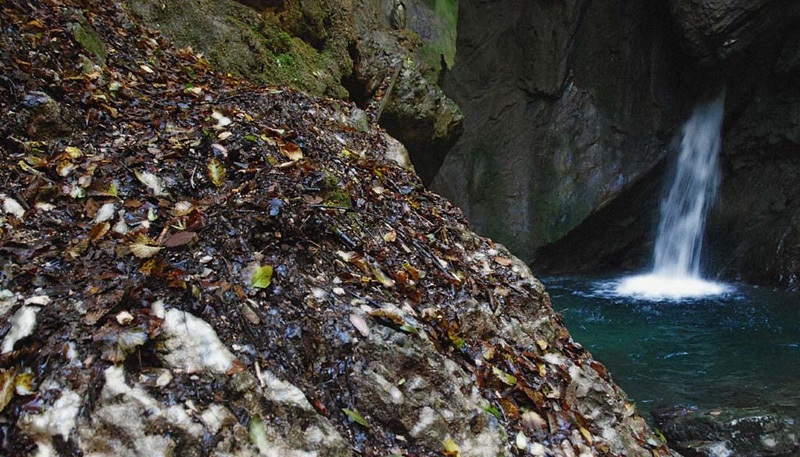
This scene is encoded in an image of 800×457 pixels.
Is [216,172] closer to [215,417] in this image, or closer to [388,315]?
[388,315]

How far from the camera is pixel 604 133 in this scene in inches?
440

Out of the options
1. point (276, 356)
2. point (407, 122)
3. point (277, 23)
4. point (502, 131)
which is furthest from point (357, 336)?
point (502, 131)

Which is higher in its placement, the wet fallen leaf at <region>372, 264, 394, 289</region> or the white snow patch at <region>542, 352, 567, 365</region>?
the wet fallen leaf at <region>372, 264, 394, 289</region>

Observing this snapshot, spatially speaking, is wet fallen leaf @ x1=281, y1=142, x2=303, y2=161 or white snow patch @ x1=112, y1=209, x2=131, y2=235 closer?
white snow patch @ x1=112, y1=209, x2=131, y2=235

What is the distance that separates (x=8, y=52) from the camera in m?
2.56


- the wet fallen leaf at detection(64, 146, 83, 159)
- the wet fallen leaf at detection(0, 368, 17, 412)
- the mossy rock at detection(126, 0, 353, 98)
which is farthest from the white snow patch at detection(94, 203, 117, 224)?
the mossy rock at detection(126, 0, 353, 98)

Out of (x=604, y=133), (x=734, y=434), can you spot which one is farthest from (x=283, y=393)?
(x=604, y=133)

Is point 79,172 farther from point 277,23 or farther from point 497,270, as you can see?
point 277,23

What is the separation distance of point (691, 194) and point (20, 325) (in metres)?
12.7

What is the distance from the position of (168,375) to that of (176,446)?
0.76 feet

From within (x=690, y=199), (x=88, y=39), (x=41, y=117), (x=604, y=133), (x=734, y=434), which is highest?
(x=604, y=133)

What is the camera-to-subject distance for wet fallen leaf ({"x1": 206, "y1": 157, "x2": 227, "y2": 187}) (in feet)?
7.81

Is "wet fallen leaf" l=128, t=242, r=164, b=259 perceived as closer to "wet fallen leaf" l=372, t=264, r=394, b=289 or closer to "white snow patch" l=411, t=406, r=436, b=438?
"wet fallen leaf" l=372, t=264, r=394, b=289

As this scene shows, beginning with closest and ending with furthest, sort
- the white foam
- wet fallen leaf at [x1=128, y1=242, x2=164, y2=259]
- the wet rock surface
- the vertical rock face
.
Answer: wet fallen leaf at [x1=128, y1=242, x2=164, y2=259], the wet rock surface, the white foam, the vertical rock face
